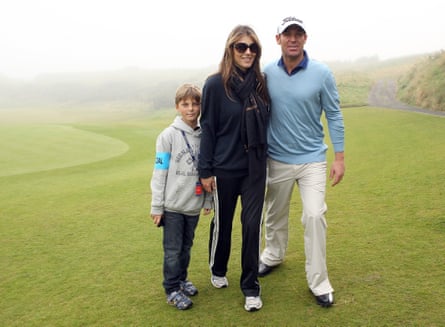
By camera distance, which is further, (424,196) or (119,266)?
(424,196)

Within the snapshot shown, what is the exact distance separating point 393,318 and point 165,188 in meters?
1.92

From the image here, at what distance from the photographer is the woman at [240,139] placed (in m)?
3.18

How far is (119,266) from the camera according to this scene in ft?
14.0

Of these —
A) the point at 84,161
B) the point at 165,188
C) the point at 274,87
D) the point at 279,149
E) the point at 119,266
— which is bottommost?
the point at 84,161

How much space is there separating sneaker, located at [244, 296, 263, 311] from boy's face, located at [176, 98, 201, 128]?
1445 mm

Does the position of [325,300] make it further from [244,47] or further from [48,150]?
[48,150]

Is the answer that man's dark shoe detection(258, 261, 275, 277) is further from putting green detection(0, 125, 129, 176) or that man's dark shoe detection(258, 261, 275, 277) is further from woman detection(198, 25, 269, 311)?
putting green detection(0, 125, 129, 176)

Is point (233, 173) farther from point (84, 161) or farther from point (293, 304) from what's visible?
point (84, 161)

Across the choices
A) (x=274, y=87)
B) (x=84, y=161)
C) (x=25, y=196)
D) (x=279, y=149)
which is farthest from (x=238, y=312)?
(x=84, y=161)

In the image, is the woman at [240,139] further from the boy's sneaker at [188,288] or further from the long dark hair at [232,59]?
the boy's sneaker at [188,288]

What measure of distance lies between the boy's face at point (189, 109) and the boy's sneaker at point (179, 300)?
1363mm

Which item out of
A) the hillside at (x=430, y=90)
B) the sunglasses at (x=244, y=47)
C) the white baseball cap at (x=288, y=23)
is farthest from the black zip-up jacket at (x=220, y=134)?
the hillside at (x=430, y=90)

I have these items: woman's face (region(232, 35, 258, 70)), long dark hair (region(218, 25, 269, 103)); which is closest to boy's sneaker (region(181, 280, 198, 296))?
long dark hair (region(218, 25, 269, 103))

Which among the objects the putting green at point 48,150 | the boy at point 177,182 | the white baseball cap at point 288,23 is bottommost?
the putting green at point 48,150
